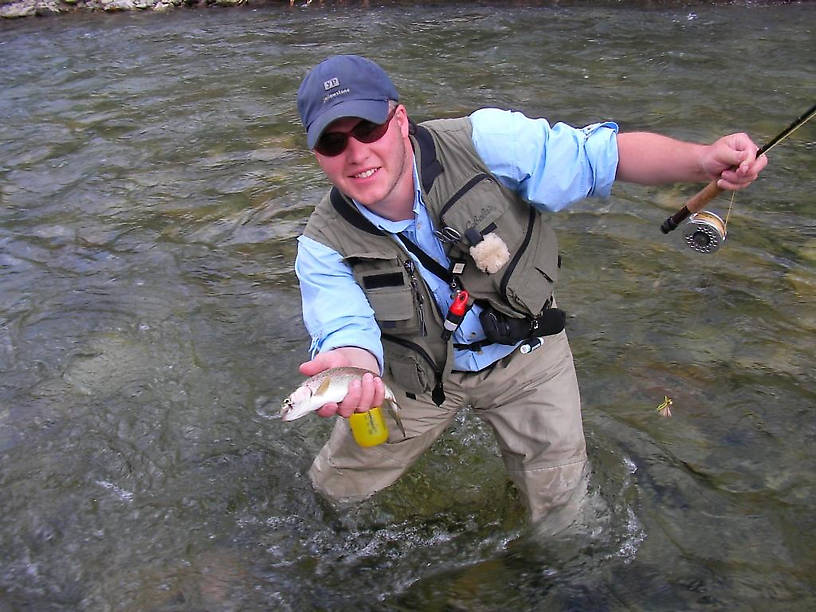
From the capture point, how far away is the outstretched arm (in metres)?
2.65

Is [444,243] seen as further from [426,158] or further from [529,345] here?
[529,345]

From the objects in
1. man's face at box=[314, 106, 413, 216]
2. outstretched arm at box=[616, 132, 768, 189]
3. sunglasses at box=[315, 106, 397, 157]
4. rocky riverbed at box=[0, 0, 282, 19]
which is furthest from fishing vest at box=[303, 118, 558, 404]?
rocky riverbed at box=[0, 0, 282, 19]

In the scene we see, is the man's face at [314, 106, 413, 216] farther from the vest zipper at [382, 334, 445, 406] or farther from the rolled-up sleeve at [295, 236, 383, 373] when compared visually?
the vest zipper at [382, 334, 445, 406]

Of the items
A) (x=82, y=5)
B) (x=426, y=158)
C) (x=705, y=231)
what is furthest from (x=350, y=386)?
(x=82, y=5)

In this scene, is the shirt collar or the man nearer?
the man

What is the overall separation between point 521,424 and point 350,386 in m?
1.06

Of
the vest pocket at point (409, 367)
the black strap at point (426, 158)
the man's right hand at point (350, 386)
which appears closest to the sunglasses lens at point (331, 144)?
the black strap at point (426, 158)

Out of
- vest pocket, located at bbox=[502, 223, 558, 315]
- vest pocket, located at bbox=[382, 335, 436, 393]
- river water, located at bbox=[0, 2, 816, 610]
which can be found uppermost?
vest pocket, located at bbox=[502, 223, 558, 315]

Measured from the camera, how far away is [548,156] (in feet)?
9.85

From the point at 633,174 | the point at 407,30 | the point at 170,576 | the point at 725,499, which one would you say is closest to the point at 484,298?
the point at 633,174

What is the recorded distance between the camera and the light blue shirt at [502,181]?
3.00 m

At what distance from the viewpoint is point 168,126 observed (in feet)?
30.2

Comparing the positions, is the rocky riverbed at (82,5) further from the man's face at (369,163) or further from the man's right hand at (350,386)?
the man's right hand at (350,386)

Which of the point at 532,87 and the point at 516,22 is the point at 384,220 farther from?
the point at 516,22
